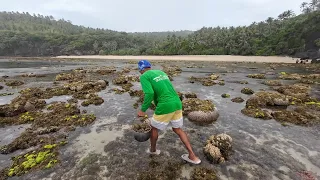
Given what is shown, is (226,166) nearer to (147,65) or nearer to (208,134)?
(208,134)

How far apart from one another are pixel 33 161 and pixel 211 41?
307 feet

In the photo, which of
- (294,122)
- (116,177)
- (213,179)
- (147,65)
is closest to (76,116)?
(116,177)

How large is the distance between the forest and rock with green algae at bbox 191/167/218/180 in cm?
7315

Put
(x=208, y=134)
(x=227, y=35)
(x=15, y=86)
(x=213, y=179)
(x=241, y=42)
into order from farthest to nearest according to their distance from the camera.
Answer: (x=227, y=35) < (x=241, y=42) < (x=15, y=86) < (x=208, y=134) < (x=213, y=179)

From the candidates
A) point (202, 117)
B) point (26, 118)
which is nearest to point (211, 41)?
point (202, 117)

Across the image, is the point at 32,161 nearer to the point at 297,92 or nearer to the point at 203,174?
the point at 203,174

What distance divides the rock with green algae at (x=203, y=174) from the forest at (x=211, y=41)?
7315 centimetres

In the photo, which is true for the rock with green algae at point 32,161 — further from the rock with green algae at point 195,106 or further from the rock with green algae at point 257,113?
the rock with green algae at point 257,113

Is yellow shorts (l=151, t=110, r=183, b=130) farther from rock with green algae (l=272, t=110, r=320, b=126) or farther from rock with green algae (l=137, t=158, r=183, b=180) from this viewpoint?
rock with green algae (l=272, t=110, r=320, b=126)

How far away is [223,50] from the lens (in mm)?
84312

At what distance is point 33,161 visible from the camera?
661cm

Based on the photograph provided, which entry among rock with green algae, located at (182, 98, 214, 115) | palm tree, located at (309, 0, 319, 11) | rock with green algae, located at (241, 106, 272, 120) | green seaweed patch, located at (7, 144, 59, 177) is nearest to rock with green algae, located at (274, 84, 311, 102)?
rock with green algae, located at (241, 106, 272, 120)

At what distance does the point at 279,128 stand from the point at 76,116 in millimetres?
10306

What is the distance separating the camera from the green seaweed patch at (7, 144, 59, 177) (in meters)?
6.16
